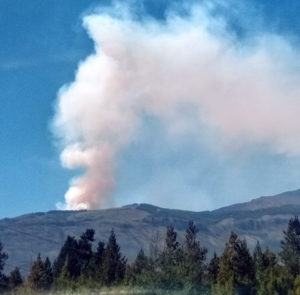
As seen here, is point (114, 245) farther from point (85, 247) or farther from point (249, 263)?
point (249, 263)

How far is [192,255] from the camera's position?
8106 centimetres

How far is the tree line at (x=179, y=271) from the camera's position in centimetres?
5519

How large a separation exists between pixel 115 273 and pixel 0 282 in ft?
59.1

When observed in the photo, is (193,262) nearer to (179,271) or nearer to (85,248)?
(179,271)

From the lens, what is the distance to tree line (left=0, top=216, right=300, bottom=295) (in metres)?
55.2

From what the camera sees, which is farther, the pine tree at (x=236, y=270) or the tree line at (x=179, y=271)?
the pine tree at (x=236, y=270)

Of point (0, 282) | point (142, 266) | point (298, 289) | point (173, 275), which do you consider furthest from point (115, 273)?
point (298, 289)

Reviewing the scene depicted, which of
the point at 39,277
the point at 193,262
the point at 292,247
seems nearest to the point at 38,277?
the point at 39,277

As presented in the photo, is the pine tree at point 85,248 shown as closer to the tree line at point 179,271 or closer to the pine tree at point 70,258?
the tree line at point 179,271

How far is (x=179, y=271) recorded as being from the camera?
6294cm

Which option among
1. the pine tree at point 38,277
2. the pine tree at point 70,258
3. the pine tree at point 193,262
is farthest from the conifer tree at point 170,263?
the pine tree at point 38,277

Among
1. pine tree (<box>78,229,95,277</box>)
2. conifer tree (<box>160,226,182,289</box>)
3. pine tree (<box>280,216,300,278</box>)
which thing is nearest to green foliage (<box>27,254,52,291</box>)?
pine tree (<box>78,229,95,277</box>)

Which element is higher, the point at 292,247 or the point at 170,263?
the point at 292,247

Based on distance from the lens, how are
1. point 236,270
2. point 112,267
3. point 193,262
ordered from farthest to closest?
1. point 193,262
2. point 112,267
3. point 236,270
